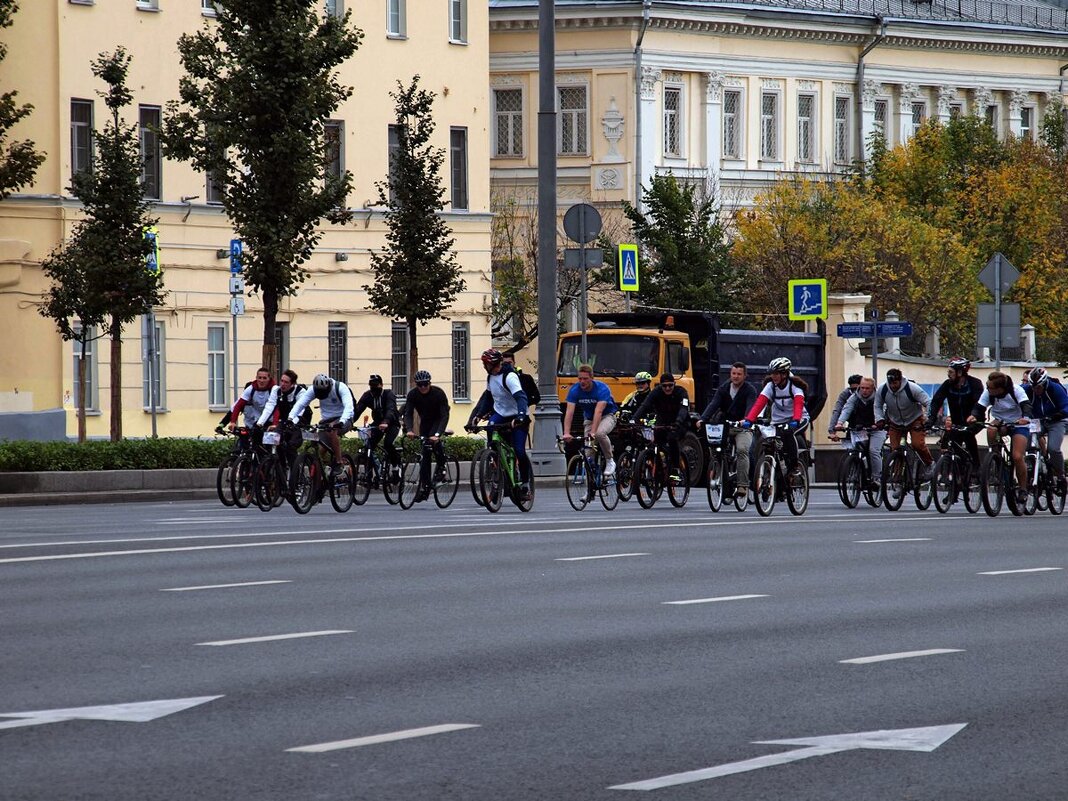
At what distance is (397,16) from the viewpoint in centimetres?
5281

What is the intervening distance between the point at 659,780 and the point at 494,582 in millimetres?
8115

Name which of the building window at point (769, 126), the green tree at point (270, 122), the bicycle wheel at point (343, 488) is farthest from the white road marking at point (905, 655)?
the building window at point (769, 126)

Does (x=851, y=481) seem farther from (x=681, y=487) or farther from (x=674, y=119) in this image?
(x=674, y=119)

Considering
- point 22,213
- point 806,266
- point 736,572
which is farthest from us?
point 806,266

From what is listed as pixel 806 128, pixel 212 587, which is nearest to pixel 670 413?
pixel 212 587

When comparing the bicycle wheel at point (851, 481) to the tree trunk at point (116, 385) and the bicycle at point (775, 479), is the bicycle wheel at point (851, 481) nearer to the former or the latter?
the bicycle at point (775, 479)

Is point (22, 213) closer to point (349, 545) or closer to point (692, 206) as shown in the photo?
point (692, 206)

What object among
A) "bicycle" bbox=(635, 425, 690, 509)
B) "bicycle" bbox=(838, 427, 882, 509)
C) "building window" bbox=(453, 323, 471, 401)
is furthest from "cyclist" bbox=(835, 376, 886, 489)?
"building window" bbox=(453, 323, 471, 401)

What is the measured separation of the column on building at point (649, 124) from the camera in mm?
68625

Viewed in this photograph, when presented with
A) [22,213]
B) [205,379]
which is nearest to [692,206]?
[205,379]

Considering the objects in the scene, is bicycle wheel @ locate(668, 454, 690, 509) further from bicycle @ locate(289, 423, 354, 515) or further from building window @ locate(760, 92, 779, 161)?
building window @ locate(760, 92, 779, 161)

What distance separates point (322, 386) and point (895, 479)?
6.86 m

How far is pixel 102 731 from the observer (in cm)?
937

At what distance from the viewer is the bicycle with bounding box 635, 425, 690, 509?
29.1 m
